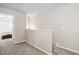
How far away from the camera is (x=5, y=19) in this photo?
346cm

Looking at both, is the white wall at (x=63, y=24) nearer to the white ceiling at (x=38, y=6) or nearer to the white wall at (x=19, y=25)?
the white ceiling at (x=38, y=6)

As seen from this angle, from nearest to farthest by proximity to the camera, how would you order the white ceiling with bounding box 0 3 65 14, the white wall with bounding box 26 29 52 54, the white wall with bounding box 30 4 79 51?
the white ceiling with bounding box 0 3 65 14 → the white wall with bounding box 26 29 52 54 → the white wall with bounding box 30 4 79 51

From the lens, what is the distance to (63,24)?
2625 mm

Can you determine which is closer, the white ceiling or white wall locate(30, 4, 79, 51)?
the white ceiling

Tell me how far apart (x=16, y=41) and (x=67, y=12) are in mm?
2792

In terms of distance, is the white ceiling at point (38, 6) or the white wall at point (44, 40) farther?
the white wall at point (44, 40)

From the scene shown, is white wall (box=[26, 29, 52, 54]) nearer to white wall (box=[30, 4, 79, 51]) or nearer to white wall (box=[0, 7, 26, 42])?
white wall (box=[30, 4, 79, 51])

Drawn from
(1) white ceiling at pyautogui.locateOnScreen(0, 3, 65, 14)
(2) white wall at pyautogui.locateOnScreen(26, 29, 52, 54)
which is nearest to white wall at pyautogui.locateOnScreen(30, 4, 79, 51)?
(1) white ceiling at pyautogui.locateOnScreen(0, 3, 65, 14)

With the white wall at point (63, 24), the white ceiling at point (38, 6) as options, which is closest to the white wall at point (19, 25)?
the white ceiling at point (38, 6)

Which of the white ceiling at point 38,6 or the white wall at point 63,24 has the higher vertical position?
the white ceiling at point 38,6

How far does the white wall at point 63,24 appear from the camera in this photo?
2393mm

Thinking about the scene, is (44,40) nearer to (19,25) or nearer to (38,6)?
(38,6)

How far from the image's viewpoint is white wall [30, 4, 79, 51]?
2393mm

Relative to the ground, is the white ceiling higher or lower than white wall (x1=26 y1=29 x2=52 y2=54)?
higher
